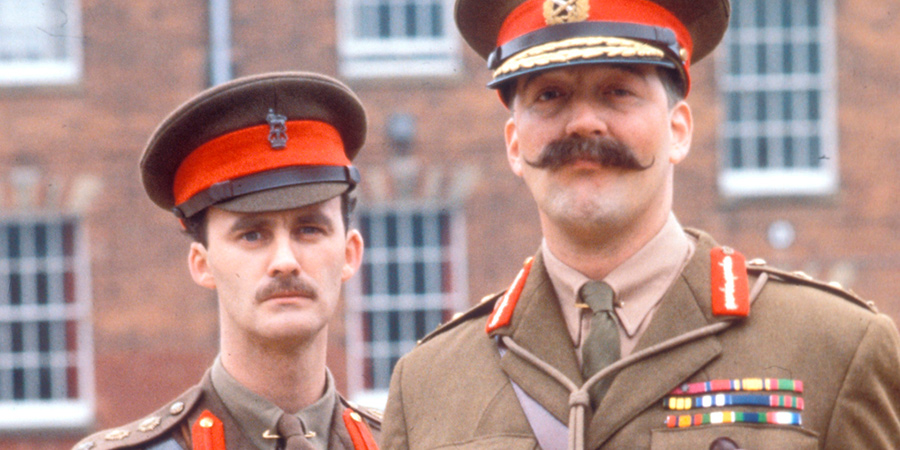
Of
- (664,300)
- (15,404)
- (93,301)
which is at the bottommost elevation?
(15,404)

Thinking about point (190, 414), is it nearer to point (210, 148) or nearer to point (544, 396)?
point (210, 148)

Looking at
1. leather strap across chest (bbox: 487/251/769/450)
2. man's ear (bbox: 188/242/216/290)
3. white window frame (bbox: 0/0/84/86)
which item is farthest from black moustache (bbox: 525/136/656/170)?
white window frame (bbox: 0/0/84/86)

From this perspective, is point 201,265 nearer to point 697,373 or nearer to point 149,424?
point 149,424

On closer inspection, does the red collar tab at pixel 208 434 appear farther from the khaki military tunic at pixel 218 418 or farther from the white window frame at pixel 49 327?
the white window frame at pixel 49 327

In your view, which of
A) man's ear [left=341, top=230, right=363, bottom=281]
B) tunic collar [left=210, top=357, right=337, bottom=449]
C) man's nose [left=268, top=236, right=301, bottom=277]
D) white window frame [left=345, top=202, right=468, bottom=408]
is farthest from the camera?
white window frame [left=345, top=202, right=468, bottom=408]

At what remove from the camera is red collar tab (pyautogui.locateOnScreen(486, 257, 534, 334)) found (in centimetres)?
309

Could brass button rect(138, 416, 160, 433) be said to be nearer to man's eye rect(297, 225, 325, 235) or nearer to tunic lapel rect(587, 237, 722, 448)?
man's eye rect(297, 225, 325, 235)

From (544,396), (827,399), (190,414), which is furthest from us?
(190,414)

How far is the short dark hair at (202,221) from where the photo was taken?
3973 mm

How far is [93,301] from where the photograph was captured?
13406 mm

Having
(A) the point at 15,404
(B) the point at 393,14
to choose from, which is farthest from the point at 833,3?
(A) the point at 15,404

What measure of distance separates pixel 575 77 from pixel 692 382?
712 millimetres

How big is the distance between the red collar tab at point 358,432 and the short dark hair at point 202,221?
1.96ft

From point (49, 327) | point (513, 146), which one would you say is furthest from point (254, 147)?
point (49, 327)
